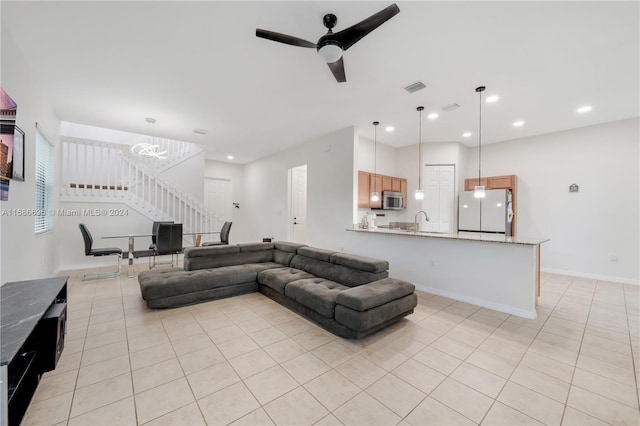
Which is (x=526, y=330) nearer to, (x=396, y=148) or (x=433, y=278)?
(x=433, y=278)

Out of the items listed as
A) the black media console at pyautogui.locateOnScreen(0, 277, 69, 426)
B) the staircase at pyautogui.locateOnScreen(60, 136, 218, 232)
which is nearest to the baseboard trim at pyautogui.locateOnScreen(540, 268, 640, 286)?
the black media console at pyautogui.locateOnScreen(0, 277, 69, 426)

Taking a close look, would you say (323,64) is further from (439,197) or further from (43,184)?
(43,184)

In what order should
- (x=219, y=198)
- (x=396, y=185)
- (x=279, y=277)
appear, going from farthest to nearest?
(x=219, y=198), (x=396, y=185), (x=279, y=277)

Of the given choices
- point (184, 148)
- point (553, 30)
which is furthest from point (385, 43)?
point (184, 148)

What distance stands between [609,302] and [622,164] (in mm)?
2744

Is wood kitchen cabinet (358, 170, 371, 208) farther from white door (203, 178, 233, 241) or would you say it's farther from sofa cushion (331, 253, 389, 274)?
white door (203, 178, 233, 241)

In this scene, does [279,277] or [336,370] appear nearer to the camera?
[336,370]

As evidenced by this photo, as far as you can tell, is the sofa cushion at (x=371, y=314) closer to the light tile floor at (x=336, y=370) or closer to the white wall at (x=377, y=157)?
the light tile floor at (x=336, y=370)

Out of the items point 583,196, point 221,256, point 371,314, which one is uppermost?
point 583,196

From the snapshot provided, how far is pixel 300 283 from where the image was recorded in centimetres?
323

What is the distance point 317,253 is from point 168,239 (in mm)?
3245

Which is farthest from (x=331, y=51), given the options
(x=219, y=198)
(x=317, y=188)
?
(x=219, y=198)

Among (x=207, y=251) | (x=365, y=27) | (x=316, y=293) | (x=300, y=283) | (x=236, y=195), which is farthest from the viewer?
(x=236, y=195)

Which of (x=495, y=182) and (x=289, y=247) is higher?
(x=495, y=182)
